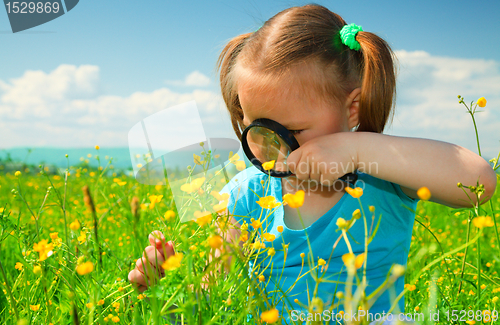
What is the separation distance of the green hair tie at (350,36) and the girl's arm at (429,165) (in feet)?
1.74

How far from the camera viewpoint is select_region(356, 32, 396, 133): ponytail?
4.93ft

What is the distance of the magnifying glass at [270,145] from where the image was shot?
1332 mm

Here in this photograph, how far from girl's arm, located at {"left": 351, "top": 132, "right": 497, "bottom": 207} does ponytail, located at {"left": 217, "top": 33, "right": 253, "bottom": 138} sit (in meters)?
0.79

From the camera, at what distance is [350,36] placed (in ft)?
5.11

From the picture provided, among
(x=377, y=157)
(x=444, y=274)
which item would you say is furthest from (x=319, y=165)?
(x=444, y=274)


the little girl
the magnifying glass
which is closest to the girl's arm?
the little girl

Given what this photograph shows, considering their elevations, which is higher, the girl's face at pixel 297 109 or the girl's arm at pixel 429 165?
the girl's face at pixel 297 109

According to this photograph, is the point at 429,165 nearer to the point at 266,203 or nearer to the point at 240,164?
the point at 266,203

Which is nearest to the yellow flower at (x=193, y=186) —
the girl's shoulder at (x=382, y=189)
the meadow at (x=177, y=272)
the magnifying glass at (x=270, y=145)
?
the meadow at (x=177, y=272)

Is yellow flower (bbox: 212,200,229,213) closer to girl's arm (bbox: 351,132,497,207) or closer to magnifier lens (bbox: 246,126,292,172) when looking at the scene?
magnifier lens (bbox: 246,126,292,172)

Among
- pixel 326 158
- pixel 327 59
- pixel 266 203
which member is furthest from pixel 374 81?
pixel 266 203

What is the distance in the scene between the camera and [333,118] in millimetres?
1432

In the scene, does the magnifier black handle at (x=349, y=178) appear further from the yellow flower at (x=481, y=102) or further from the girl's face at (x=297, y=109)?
the yellow flower at (x=481, y=102)

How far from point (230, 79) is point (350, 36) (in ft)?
2.05
